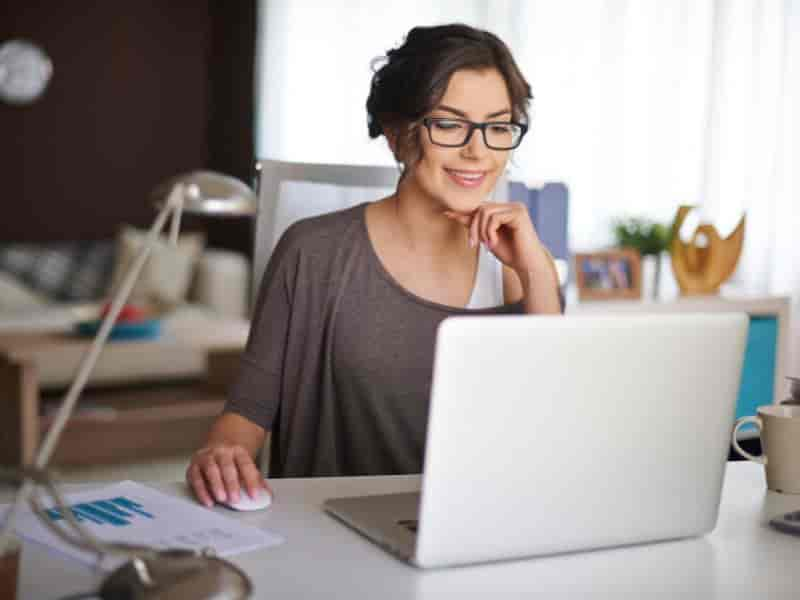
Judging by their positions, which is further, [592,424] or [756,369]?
[756,369]

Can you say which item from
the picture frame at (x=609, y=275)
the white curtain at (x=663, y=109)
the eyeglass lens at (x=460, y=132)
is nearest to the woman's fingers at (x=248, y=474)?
the eyeglass lens at (x=460, y=132)

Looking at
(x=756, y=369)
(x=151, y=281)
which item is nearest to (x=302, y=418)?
(x=756, y=369)

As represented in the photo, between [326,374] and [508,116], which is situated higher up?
→ [508,116]

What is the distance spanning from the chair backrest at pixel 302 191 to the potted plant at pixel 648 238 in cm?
186

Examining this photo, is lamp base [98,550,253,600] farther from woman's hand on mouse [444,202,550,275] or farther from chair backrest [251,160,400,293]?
chair backrest [251,160,400,293]

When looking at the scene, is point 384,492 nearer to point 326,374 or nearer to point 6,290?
point 326,374

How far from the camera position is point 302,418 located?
1.79 metres

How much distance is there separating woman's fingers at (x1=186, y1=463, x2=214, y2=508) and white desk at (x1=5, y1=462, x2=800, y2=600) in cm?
6

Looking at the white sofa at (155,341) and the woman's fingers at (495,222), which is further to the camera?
the white sofa at (155,341)

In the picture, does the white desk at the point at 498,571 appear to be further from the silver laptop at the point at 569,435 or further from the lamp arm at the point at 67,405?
the lamp arm at the point at 67,405

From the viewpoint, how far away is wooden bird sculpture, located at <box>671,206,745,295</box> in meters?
3.39

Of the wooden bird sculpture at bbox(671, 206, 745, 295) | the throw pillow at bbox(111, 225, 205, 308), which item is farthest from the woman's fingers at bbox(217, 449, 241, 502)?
the throw pillow at bbox(111, 225, 205, 308)

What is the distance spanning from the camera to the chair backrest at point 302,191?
73.0 inches

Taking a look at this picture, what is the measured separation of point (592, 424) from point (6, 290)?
4881 millimetres
